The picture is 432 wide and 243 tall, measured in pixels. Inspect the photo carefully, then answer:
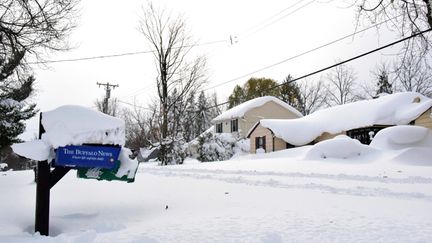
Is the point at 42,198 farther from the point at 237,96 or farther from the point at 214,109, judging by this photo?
the point at 214,109

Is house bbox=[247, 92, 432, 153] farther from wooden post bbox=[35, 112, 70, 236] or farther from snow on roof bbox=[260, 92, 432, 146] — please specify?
wooden post bbox=[35, 112, 70, 236]

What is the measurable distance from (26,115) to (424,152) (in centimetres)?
3051

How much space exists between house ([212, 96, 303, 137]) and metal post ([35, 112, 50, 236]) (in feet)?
134

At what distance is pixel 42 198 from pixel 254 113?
Result: 43.5 meters

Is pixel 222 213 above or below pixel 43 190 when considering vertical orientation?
below

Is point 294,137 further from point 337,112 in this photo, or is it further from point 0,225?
point 0,225

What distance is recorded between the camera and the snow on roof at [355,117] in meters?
28.1

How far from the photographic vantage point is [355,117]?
99.5 feet

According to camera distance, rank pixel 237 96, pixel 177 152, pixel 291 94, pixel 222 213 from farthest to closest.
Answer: pixel 237 96 < pixel 291 94 < pixel 177 152 < pixel 222 213

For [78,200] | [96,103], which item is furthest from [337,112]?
[96,103]

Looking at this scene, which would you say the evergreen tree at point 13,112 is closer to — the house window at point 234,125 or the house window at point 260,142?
the house window at point 260,142

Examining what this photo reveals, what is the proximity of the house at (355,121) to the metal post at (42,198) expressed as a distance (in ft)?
75.0

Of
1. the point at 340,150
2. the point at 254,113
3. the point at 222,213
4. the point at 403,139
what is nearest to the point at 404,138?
the point at 403,139

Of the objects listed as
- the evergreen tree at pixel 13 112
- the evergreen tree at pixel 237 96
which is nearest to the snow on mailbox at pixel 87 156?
the evergreen tree at pixel 13 112
